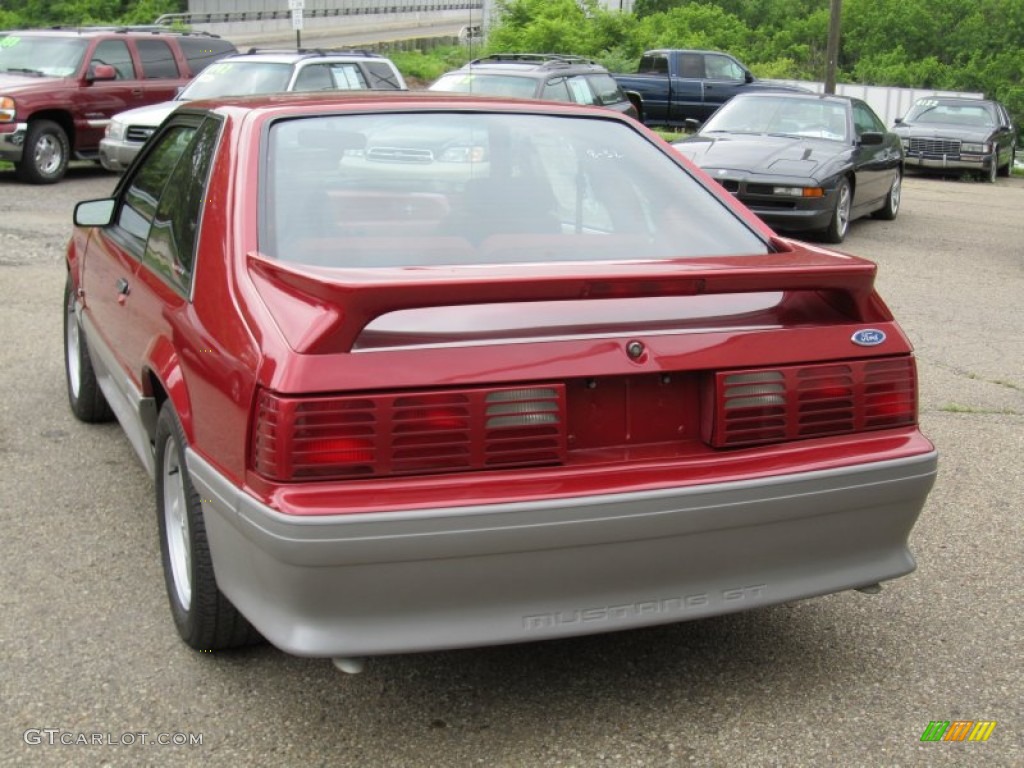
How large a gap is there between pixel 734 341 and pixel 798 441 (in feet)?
1.03

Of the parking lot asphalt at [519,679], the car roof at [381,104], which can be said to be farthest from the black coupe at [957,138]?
the car roof at [381,104]

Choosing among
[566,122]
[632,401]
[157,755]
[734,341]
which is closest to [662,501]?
[632,401]

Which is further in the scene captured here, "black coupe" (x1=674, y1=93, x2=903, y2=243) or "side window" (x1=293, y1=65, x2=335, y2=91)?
"side window" (x1=293, y1=65, x2=335, y2=91)

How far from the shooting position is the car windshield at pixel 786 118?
13508mm

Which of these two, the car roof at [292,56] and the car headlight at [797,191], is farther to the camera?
the car roof at [292,56]

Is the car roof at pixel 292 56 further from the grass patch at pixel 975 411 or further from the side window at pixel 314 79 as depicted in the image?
the grass patch at pixel 975 411

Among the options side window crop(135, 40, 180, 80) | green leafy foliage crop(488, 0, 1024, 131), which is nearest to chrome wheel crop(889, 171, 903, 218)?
side window crop(135, 40, 180, 80)

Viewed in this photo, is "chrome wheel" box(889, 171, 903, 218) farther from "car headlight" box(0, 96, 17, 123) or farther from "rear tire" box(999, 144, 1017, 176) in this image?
"car headlight" box(0, 96, 17, 123)

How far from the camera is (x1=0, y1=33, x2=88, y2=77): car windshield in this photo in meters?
16.2

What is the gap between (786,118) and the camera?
13.8 m

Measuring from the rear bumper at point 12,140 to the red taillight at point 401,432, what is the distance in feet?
44.5

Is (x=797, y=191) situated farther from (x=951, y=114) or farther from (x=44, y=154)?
(x=951, y=114)

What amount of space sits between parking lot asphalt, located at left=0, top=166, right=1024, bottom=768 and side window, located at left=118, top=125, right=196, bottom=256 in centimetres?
105

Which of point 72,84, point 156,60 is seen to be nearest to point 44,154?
point 72,84
